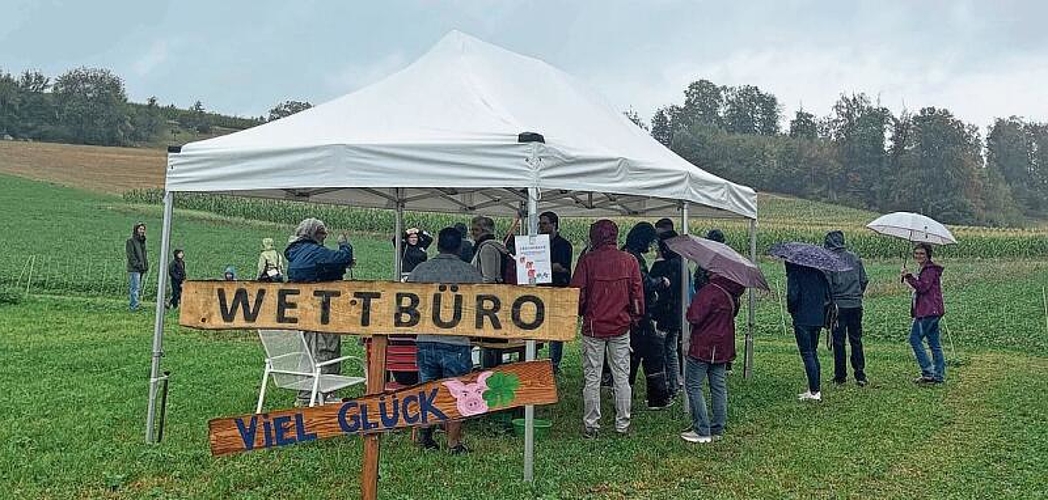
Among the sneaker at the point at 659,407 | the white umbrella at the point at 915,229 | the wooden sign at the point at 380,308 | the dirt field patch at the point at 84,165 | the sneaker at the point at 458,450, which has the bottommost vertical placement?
the sneaker at the point at 458,450

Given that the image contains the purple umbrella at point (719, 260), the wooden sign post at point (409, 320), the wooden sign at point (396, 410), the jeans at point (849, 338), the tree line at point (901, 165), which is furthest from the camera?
the tree line at point (901, 165)

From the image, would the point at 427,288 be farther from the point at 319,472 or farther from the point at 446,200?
the point at 446,200

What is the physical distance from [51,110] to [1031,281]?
62.1 meters

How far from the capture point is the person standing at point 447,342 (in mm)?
5375

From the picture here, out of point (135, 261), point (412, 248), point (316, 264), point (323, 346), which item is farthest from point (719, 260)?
point (135, 261)

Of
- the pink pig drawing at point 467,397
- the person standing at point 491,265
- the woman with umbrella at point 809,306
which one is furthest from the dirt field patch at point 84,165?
the pink pig drawing at point 467,397

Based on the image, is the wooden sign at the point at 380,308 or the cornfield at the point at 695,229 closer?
the wooden sign at the point at 380,308

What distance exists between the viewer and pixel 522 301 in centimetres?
420

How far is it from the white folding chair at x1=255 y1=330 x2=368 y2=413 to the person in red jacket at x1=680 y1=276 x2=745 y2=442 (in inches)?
98.1

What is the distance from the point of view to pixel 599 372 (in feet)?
19.8

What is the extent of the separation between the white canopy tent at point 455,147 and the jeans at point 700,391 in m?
1.30

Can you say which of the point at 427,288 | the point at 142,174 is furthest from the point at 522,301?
the point at 142,174

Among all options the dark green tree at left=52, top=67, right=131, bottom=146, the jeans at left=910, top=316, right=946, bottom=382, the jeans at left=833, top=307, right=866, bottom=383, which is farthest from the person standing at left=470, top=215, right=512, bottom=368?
the dark green tree at left=52, top=67, right=131, bottom=146

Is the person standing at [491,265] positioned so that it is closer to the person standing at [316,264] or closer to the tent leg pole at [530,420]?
the person standing at [316,264]
